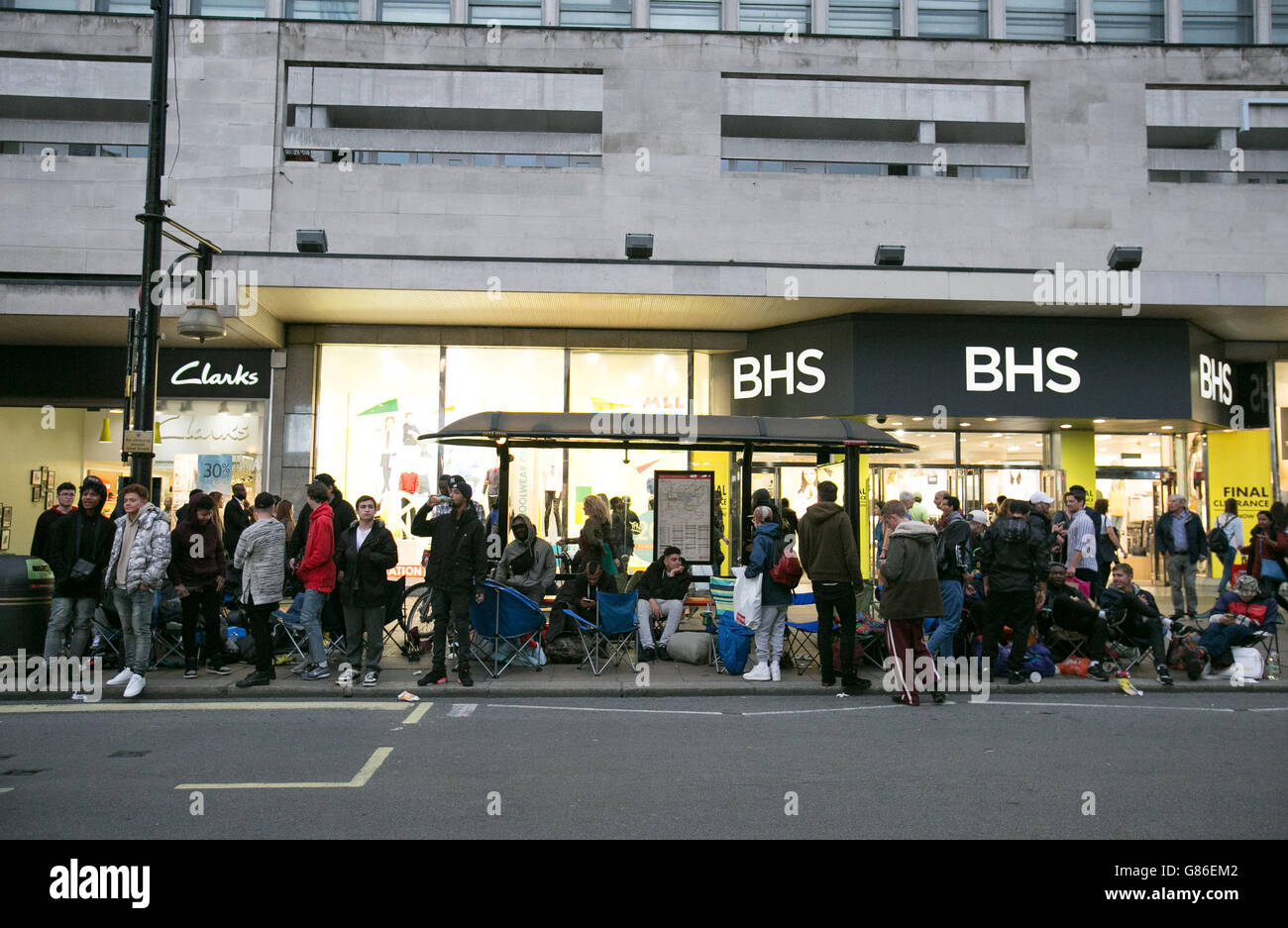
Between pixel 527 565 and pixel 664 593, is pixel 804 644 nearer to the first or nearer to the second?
pixel 664 593

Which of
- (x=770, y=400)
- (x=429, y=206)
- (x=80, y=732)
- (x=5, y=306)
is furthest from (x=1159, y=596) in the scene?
(x=5, y=306)

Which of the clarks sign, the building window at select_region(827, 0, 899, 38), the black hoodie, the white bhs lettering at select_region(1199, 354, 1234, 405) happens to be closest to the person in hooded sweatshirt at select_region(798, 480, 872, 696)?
the black hoodie

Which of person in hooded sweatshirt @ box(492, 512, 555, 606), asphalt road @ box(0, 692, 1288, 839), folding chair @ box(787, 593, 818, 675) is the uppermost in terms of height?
person in hooded sweatshirt @ box(492, 512, 555, 606)

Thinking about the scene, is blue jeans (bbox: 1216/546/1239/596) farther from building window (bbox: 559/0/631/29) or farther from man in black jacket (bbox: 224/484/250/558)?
man in black jacket (bbox: 224/484/250/558)

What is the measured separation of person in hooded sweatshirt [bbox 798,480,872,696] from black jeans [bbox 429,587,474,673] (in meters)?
3.37

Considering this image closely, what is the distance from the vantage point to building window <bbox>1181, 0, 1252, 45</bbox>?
1762 centimetres

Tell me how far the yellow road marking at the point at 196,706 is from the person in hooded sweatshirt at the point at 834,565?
409cm

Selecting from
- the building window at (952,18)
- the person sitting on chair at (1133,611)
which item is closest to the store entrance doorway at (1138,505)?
the building window at (952,18)

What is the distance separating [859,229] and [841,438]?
20.8 feet

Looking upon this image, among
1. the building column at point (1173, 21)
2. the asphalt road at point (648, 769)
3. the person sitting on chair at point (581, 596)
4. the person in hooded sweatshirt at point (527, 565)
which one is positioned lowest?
the asphalt road at point (648, 769)

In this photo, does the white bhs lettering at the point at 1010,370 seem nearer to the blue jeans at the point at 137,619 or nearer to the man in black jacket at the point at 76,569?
the blue jeans at the point at 137,619

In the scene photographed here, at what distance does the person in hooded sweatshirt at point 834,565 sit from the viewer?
899 centimetres

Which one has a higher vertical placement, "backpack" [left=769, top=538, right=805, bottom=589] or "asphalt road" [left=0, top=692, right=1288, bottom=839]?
"backpack" [left=769, top=538, right=805, bottom=589]
